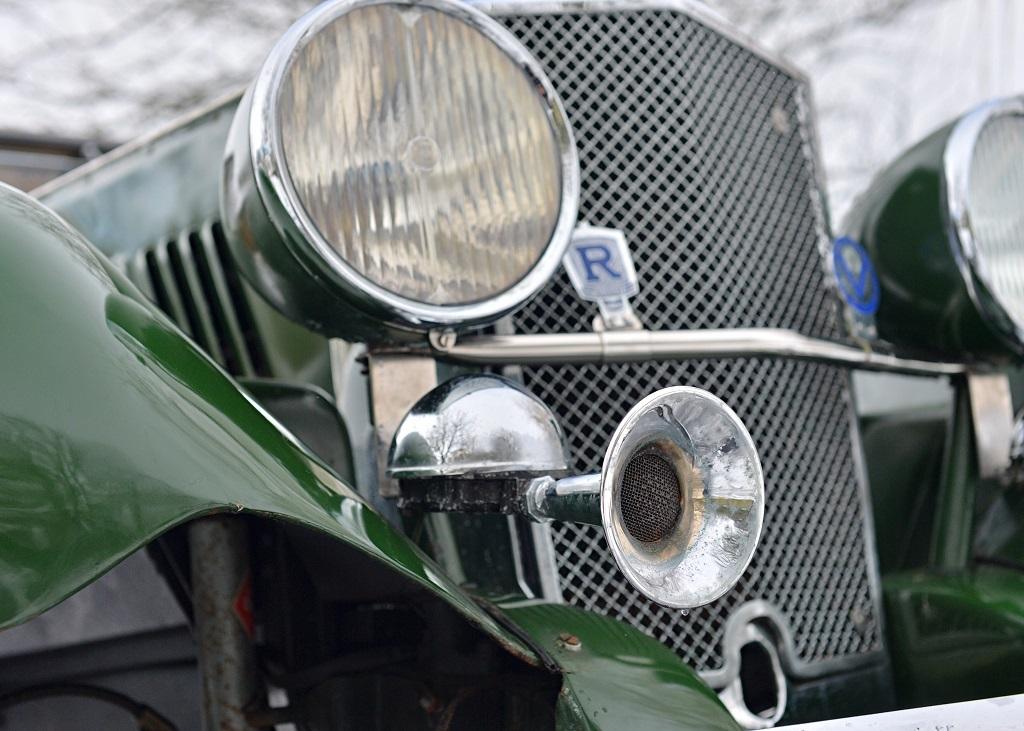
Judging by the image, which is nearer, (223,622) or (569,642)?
(569,642)

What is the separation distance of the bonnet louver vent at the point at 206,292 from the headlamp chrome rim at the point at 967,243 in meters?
1.19

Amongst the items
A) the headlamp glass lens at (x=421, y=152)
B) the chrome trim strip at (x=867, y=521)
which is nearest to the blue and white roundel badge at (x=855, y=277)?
the chrome trim strip at (x=867, y=521)

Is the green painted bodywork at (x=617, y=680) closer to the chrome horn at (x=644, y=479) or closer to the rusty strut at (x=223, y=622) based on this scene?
the chrome horn at (x=644, y=479)

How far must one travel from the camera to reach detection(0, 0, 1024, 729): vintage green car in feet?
3.21

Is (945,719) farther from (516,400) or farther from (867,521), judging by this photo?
(867,521)

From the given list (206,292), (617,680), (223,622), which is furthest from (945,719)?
(206,292)

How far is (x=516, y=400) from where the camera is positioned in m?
1.21

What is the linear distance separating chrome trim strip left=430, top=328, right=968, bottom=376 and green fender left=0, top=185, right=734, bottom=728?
0.38m

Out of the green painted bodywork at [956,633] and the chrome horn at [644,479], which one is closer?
the chrome horn at [644,479]

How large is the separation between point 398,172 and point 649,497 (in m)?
0.51

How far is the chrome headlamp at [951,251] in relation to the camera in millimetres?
1812

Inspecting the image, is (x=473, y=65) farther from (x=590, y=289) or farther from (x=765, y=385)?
(x=765, y=385)

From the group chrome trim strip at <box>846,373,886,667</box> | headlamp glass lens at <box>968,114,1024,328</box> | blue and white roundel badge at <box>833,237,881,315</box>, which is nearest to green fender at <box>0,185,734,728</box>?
chrome trim strip at <box>846,373,886,667</box>

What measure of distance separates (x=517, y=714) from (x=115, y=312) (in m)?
0.58
